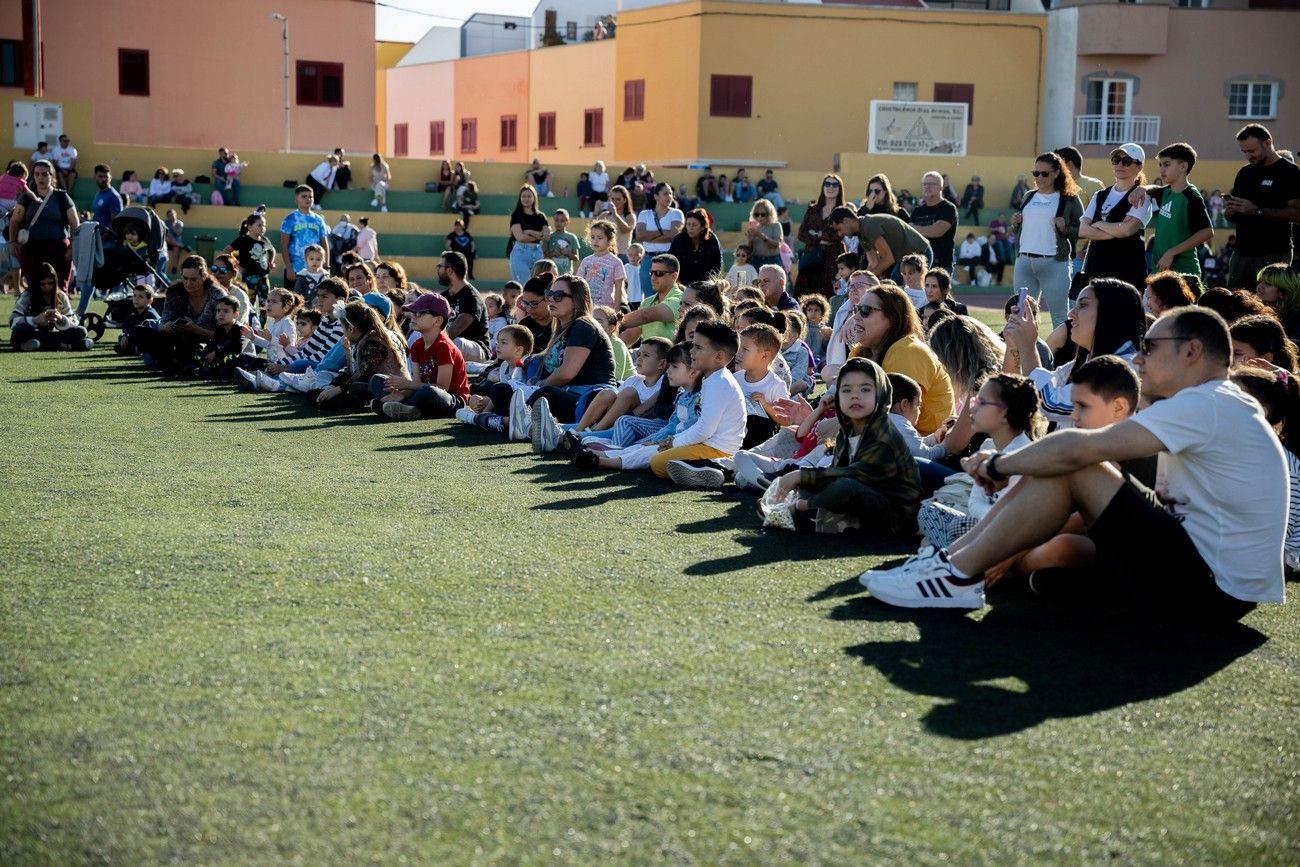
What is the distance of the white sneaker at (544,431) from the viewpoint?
9.95 meters

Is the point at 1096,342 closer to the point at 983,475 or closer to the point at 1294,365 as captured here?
the point at 1294,365

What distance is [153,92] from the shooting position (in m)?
43.3

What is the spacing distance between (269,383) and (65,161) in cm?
1959

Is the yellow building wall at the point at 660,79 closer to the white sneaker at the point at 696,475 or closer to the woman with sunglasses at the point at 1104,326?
the white sneaker at the point at 696,475

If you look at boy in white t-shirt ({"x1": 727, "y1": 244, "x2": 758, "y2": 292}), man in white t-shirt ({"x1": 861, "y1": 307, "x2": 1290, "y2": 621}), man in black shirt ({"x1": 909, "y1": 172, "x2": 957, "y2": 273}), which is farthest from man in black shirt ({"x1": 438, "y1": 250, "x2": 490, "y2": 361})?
man in white t-shirt ({"x1": 861, "y1": 307, "x2": 1290, "y2": 621})

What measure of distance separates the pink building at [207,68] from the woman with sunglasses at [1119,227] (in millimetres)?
35678

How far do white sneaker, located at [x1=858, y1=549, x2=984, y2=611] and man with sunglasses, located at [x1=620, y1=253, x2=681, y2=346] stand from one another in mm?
7770

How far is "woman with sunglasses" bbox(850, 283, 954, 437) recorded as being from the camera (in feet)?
28.0

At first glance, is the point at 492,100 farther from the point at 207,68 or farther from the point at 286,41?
the point at 207,68

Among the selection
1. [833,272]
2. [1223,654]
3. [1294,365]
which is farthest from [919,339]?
[833,272]

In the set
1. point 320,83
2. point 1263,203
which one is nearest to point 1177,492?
point 1263,203

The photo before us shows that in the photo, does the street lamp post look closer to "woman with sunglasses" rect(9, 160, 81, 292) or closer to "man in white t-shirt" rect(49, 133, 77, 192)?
"man in white t-shirt" rect(49, 133, 77, 192)

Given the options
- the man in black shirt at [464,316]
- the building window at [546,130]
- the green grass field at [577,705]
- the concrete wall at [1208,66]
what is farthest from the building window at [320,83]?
the green grass field at [577,705]

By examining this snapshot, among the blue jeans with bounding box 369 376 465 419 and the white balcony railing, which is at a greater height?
the white balcony railing
